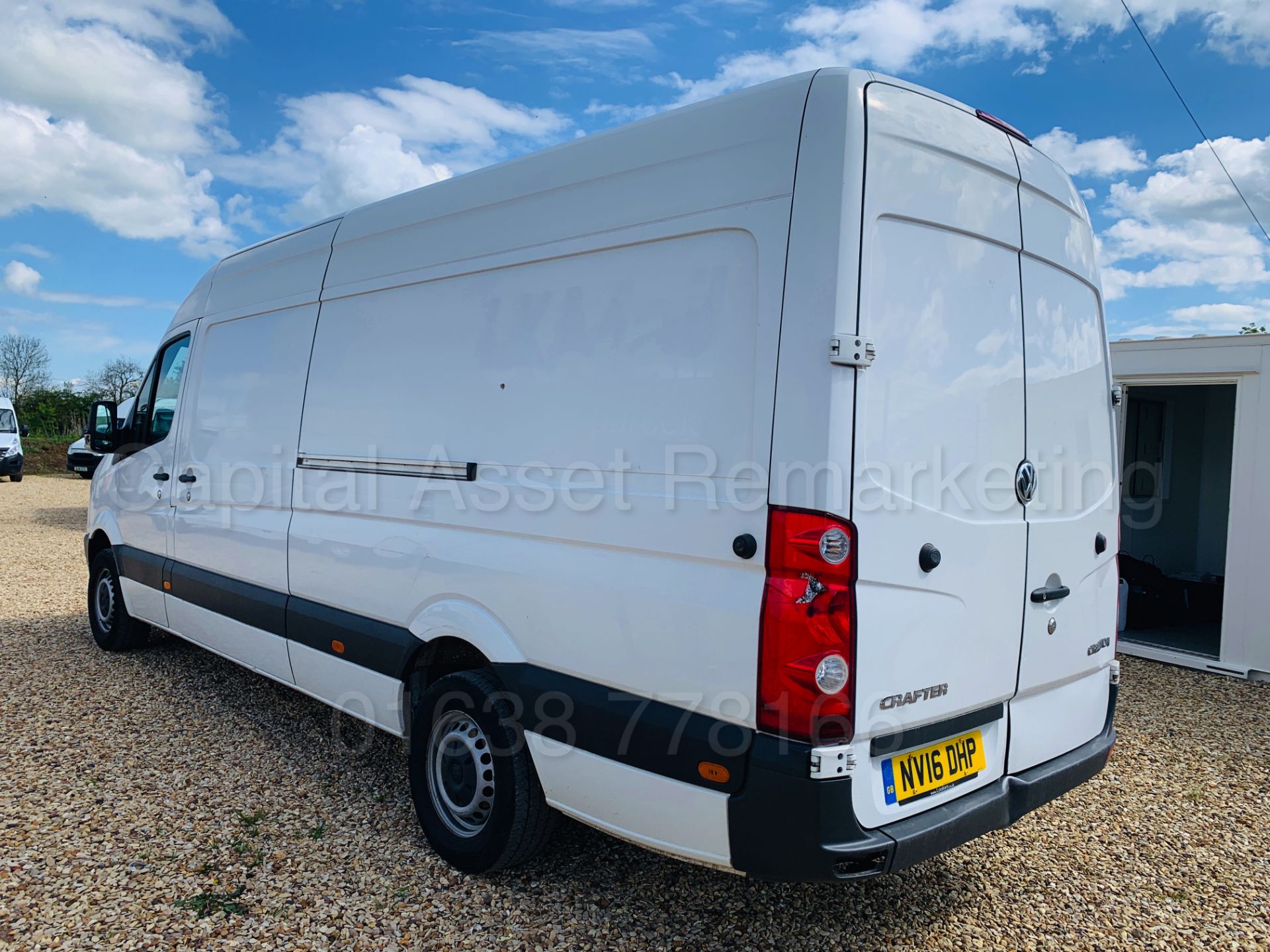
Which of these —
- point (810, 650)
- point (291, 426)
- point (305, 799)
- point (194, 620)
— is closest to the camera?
point (810, 650)

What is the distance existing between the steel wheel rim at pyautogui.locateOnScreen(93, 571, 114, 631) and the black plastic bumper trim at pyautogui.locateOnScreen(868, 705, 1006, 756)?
5.96 metres

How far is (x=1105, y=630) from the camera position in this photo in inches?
131

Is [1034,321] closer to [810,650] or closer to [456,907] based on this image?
[810,650]

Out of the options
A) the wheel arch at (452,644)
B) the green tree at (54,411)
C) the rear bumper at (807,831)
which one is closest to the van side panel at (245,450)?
the wheel arch at (452,644)

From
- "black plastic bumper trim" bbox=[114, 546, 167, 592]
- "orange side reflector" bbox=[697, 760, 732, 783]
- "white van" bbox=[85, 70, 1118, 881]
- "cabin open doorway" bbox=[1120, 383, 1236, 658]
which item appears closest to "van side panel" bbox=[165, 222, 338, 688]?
"black plastic bumper trim" bbox=[114, 546, 167, 592]

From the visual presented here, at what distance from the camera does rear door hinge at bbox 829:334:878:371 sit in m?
2.29

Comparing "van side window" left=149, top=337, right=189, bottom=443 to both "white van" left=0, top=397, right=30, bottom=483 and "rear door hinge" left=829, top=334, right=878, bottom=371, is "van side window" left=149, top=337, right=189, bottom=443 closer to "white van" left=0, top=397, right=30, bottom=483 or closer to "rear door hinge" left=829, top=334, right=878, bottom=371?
"rear door hinge" left=829, top=334, right=878, bottom=371

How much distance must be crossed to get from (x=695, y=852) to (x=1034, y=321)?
Result: 2.09 meters

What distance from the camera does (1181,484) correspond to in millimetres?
10039

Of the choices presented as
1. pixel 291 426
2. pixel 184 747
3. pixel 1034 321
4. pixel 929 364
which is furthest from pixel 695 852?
pixel 184 747

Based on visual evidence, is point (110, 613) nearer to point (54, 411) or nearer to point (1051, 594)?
point (1051, 594)

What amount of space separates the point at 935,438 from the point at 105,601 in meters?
6.37

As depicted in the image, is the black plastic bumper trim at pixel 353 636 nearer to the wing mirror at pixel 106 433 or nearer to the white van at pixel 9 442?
the wing mirror at pixel 106 433

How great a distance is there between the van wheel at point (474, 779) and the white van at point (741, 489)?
0.05 ft
